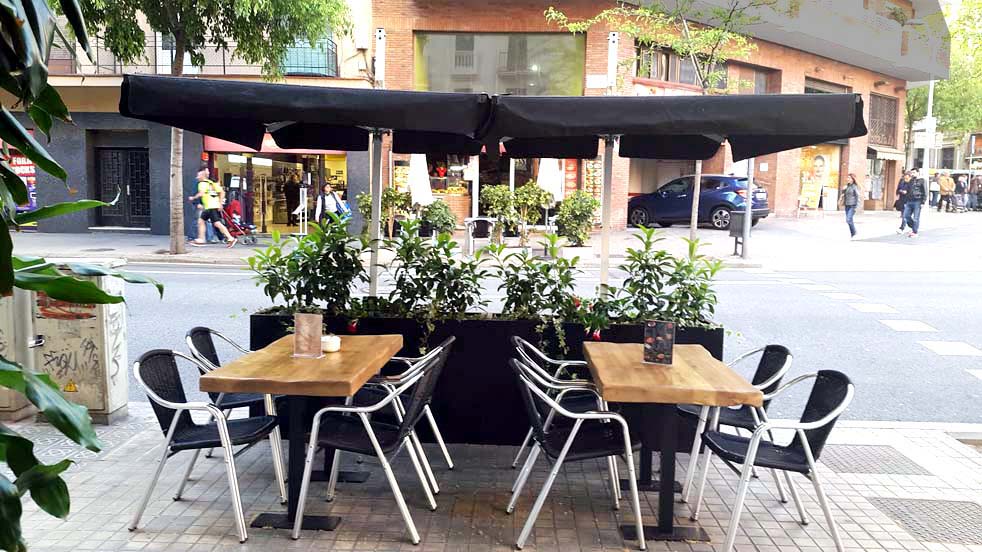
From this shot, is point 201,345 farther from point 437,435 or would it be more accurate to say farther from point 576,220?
point 576,220

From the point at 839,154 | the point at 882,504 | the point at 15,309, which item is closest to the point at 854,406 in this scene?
the point at 882,504

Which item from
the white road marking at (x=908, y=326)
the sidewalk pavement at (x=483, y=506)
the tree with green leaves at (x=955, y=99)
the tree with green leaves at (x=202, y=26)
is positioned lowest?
the sidewalk pavement at (x=483, y=506)

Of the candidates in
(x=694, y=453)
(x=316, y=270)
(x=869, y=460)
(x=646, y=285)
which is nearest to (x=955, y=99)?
(x=869, y=460)

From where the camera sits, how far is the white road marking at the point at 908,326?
10227 millimetres

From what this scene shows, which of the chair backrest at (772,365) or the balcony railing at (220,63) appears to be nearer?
the chair backrest at (772,365)

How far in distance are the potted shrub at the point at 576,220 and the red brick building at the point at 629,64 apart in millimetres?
2993

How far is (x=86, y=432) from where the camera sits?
149cm

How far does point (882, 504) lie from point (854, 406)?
246cm

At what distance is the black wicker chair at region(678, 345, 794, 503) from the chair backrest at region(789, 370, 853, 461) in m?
0.32

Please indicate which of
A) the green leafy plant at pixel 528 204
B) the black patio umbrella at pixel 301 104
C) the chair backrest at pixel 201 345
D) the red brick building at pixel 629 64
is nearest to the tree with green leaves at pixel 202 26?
the red brick building at pixel 629 64

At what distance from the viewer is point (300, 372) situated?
4.12 m

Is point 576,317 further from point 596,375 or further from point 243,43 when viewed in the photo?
point 243,43

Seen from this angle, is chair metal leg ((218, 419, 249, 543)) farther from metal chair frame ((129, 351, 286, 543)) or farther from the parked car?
the parked car

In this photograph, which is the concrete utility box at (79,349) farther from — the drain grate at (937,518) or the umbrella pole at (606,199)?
the drain grate at (937,518)
